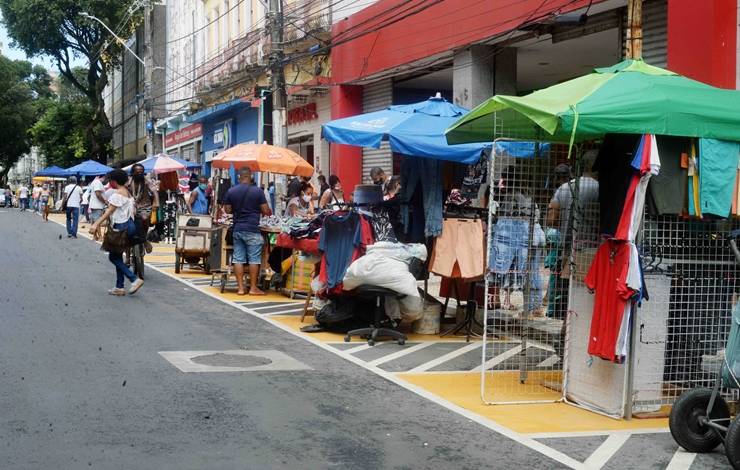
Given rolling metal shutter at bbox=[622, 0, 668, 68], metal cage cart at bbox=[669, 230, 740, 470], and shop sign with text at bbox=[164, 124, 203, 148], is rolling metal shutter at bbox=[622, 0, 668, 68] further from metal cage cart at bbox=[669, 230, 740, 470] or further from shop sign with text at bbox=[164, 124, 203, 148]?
shop sign with text at bbox=[164, 124, 203, 148]

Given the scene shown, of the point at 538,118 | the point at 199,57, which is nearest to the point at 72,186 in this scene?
the point at 199,57

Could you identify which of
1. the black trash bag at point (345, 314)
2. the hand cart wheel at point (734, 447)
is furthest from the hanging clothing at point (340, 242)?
the hand cart wheel at point (734, 447)

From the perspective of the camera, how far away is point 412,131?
10.6m

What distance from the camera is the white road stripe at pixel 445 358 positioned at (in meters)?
8.81

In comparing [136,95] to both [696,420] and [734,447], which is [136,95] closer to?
[696,420]

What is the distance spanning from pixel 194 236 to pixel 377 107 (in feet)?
25.5

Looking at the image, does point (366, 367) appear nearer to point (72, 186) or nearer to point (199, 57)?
point (72, 186)

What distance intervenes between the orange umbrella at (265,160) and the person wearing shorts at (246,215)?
218 centimetres

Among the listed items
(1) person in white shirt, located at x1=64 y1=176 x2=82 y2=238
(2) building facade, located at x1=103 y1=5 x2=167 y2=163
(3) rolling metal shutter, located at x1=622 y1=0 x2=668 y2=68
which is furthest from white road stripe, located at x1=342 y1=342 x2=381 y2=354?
(2) building facade, located at x1=103 y1=5 x2=167 y2=163

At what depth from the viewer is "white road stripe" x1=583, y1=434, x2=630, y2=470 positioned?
19.0 ft

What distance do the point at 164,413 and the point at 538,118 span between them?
11.7 ft

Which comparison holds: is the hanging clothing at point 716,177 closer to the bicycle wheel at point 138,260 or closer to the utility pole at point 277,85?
the bicycle wheel at point 138,260

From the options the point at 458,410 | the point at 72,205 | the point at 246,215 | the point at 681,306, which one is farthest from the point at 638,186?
the point at 72,205

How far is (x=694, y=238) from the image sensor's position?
23.9 feet
